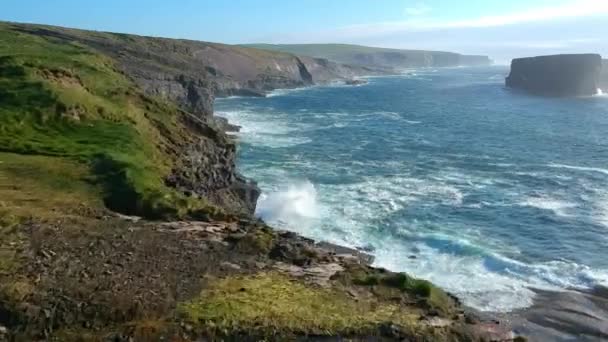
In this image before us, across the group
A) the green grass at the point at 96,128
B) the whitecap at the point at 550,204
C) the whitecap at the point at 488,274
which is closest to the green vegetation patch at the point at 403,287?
the green grass at the point at 96,128

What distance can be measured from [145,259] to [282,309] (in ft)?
15.7

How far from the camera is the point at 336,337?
15.0 m

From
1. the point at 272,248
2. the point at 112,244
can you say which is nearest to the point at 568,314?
the point at 272,248

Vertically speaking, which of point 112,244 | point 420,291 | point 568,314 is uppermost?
point 112,244

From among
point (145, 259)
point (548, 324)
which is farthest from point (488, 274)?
point (145, 259)

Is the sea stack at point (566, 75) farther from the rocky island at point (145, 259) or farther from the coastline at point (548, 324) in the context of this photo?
the rocky island at point (145, 259)

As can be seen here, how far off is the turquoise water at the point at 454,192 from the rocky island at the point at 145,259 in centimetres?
522

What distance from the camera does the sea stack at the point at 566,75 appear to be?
472 feet

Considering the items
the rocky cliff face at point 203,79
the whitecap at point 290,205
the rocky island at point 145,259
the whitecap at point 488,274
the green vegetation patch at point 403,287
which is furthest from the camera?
the whitecap at point 290,205

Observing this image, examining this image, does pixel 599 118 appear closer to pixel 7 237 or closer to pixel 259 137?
pixel 259 137

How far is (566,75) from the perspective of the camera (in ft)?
477

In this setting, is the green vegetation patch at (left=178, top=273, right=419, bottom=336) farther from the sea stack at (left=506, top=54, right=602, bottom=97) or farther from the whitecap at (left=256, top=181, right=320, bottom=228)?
the sea stack at (left=506, top=54, right=602, bottom=97)

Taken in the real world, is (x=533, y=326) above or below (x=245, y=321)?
below

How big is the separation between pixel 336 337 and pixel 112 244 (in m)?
7.85
